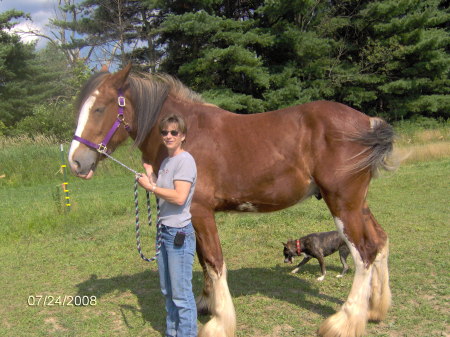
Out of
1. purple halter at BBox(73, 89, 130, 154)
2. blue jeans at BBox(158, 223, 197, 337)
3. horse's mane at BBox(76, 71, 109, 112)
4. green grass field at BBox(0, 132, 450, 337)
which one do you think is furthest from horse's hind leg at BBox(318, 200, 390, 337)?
horse's mane at BBox(76, 71, 109, 112)

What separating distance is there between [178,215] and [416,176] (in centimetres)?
1059

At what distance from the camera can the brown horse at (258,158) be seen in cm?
357

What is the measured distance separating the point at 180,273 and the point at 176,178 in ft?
2.50

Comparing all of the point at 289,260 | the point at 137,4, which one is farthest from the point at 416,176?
the point at 137,4

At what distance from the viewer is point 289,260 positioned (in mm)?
5527

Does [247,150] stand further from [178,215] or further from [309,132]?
[178,215]

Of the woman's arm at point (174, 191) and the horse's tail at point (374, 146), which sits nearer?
the woman's arm at point (174, 191)

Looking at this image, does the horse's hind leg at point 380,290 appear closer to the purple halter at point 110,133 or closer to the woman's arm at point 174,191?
the woman's arm at point 174,191

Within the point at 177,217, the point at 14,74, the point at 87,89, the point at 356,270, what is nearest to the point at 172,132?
the point at 177,217

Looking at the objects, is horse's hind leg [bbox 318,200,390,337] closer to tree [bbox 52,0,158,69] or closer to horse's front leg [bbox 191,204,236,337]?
horse's front leg [bbox 191,204,236,337]

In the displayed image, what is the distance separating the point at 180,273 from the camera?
307 cm

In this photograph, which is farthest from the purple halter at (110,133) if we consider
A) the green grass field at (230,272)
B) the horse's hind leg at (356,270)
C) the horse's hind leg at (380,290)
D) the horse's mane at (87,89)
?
the horse's hind leg at (380,290)

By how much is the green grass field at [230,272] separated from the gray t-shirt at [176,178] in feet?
4.70
